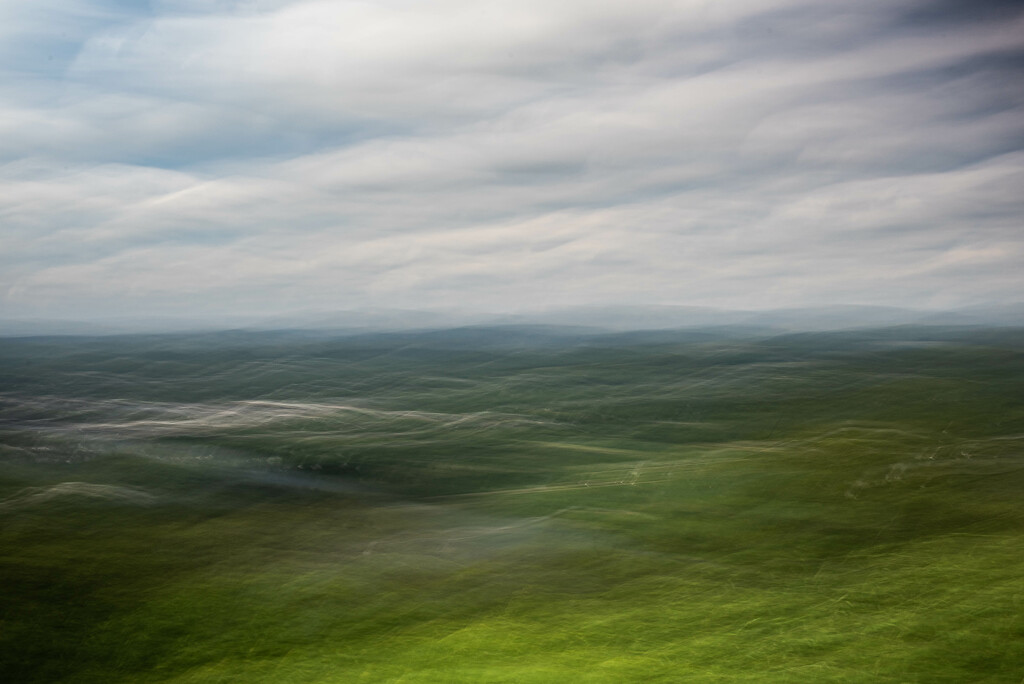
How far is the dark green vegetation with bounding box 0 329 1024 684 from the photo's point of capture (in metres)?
28.9

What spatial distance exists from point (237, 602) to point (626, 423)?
3220 inches

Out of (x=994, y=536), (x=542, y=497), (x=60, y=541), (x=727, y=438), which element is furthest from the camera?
(x=727, y=438)

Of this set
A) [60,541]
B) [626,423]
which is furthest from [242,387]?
[60,541]

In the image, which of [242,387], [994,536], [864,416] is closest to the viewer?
[994,536]

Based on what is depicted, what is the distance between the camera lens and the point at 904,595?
1292 inches

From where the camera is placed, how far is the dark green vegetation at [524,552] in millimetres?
28859

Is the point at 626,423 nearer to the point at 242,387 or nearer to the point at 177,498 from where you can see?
the point at 177,498

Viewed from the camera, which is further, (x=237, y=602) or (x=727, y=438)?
(x=727, y=438)

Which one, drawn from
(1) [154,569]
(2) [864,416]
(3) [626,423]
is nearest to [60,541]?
(1) [154,569]

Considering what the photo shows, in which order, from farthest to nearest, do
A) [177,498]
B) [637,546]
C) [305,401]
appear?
[305,401] < [177,498] < [637,546]

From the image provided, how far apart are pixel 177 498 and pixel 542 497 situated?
34.1 m

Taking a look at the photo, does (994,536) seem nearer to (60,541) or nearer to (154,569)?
(154,569)

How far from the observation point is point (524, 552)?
44.1m

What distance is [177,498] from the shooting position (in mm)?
68500
